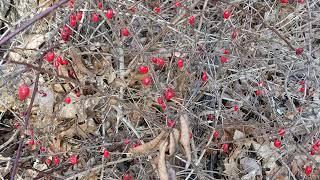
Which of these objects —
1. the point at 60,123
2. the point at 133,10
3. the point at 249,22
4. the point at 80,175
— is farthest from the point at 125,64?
the point at 249,22

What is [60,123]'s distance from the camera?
2.85 m

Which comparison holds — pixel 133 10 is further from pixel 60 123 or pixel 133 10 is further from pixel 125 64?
pixel 60 123

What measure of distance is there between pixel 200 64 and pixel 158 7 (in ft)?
1.54

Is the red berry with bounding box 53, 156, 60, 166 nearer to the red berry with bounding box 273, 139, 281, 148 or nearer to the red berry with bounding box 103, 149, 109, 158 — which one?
the red berry with bounding box 103, 149, 109, 158

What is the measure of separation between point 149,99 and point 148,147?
1.71ft

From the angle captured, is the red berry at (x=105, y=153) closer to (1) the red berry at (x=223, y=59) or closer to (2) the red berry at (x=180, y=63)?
(2) the red berry at (x=180, y=63)

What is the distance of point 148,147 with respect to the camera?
7.75 ft

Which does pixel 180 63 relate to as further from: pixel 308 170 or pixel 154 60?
pixel 308 170

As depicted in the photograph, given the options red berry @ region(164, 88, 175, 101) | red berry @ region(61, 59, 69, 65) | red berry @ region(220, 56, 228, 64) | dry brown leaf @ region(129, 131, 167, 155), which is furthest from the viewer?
red berry @ region(220, 56, 228, 64)

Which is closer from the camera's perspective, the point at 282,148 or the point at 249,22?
the point at 282,148

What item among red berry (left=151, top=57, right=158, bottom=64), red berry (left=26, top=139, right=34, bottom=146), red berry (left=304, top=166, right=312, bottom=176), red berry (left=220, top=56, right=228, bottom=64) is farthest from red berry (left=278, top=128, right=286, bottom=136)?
red berry (left=26, top=139, right=34, bottom=146)

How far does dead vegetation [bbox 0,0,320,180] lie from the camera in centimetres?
266

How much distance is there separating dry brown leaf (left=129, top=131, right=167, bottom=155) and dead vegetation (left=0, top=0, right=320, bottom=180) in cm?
4

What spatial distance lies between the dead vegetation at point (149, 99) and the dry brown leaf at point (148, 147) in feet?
→ 0.12
